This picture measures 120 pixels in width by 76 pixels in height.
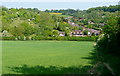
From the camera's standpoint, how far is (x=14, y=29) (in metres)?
40.8

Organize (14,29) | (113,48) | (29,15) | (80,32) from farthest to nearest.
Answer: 1. (29,15)
2. (80,32)
3. (14,29)
4. (113,48)

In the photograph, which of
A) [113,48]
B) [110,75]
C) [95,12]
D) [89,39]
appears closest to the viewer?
[110,75]

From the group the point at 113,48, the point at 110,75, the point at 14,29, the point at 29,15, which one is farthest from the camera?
the point at 29,15

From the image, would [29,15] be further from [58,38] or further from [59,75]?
[59,75]

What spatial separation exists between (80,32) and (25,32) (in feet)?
40.5

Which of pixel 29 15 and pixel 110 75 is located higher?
pixel 29 15

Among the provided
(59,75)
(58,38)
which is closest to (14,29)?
(58,38)

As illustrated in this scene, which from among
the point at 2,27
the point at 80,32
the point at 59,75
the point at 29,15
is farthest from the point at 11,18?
the point at 59,75

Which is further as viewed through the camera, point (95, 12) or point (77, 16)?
point (77, 16)

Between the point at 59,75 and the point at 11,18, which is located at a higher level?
the point at 11,18

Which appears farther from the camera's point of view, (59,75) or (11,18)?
(11,18)

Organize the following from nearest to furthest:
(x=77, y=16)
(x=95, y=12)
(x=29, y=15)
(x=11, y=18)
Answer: (x=11, y=18) → (x=29, y=15) → (x=95, y=12) → (x=77, y=16)

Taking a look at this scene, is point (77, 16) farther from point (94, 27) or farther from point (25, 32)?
point (25, 32)

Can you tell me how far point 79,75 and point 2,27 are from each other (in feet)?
124
